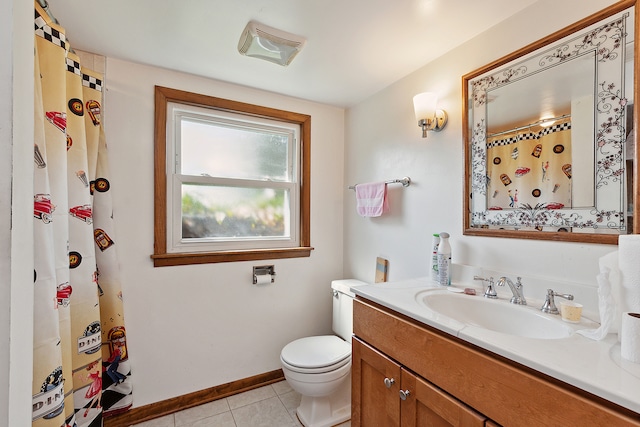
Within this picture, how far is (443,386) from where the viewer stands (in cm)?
88

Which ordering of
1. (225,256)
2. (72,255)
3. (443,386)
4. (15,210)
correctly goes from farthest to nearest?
(225,256) → (72,255) → (443,386) → (15,210)

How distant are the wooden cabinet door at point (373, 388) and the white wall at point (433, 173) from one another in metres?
0.62

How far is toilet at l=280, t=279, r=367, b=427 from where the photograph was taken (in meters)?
1.53

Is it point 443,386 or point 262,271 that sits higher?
point 262,271

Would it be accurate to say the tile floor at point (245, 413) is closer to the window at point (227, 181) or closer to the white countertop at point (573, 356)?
the window at point (227, 181)

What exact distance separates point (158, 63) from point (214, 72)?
307mm

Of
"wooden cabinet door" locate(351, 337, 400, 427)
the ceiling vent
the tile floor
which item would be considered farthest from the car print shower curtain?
"wooden cabinet door" locate(351, 337, 400, 427)

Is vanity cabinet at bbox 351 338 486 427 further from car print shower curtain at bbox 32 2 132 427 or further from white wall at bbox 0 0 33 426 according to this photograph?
car print shower curtain at bbox 32 2 132 427

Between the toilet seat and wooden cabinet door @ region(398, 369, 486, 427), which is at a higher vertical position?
wooden cabinet door @ region(398, 369, 486, 427)

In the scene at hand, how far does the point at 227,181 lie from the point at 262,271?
0.67m

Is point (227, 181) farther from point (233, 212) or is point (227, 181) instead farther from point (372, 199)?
point (372, 199)

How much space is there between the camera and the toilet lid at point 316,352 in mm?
1547

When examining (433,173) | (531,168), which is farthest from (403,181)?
(531,168)

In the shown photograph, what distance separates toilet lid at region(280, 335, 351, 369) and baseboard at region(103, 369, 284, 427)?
48 centimetres
